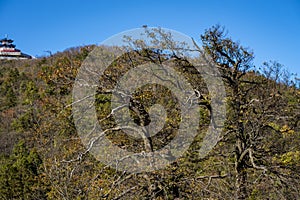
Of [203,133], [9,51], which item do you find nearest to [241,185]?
[203,133]

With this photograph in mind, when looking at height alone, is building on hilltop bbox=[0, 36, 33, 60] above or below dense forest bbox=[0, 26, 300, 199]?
above

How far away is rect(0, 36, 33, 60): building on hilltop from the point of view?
266ft

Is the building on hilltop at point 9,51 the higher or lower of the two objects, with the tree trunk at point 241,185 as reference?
higher

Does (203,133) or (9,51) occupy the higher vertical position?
(9,51)

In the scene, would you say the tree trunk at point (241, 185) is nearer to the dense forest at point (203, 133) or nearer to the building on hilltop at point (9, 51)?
the dense forest at point (203, 133)

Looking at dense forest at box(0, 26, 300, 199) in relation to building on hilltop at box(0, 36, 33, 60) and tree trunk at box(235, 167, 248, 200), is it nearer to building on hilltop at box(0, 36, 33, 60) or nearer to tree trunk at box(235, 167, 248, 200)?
tree trunk at box(235, 167, 248, 200)

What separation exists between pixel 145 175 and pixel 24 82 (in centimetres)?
4000

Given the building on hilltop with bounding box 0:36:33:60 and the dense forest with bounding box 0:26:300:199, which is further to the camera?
the building on hilltop with bounding box 0:36:33:60

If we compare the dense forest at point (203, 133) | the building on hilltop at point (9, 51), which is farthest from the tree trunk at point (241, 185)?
the building on hilltop at point (9, 51)

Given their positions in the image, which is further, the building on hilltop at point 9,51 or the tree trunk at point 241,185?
the building on hilltop at point 9,51

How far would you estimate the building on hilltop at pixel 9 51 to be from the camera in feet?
266

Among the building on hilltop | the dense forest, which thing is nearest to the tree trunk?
the dense forest

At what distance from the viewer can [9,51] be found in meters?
86.9

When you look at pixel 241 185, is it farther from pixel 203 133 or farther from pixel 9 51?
pixel 9 51
